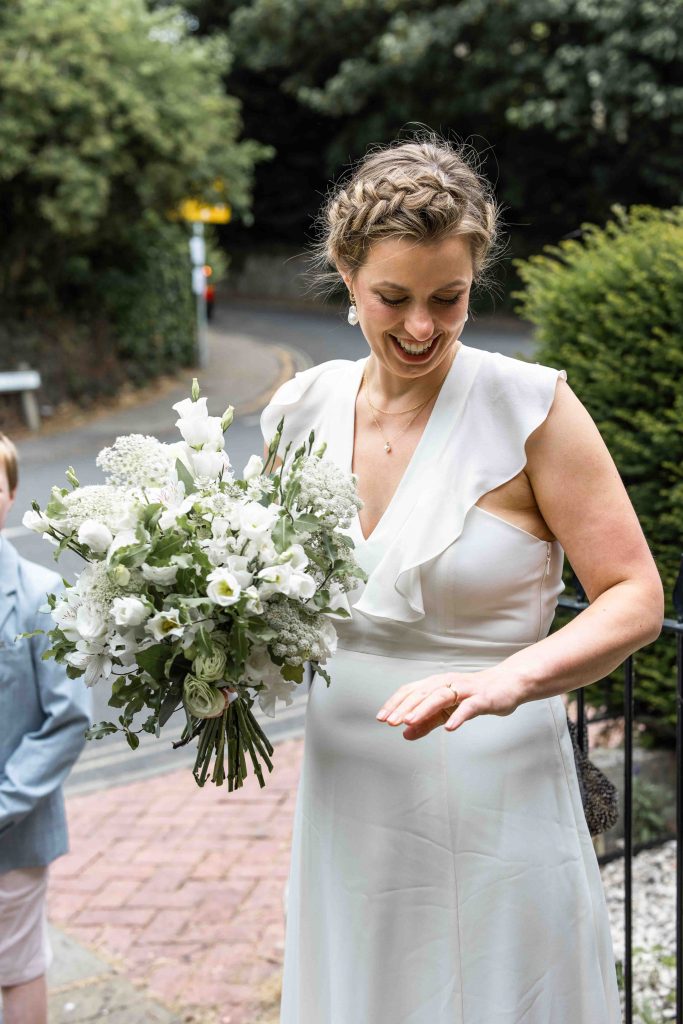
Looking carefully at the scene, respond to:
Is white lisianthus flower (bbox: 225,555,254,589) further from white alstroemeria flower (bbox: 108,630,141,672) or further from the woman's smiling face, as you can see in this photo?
the woman's smiling face

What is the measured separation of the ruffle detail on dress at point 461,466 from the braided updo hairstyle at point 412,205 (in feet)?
0.74

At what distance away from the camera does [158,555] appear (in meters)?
1.91

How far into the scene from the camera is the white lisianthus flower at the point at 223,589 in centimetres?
185

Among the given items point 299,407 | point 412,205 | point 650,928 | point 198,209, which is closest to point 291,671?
point 299,407

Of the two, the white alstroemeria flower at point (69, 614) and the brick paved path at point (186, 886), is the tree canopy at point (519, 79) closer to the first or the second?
the brick paved path at point (186, 886)

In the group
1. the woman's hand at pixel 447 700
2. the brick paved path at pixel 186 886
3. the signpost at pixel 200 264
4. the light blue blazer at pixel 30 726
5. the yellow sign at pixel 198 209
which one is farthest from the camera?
the signpost at pixel 200 264

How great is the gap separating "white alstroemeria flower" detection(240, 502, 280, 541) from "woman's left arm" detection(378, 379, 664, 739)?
0.34 m

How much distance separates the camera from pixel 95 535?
1.92 metres

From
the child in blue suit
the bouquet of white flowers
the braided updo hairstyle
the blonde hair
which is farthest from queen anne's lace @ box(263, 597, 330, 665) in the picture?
the blonde hair

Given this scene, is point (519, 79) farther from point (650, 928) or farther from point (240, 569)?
point (240, 569)

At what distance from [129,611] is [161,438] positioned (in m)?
15.0

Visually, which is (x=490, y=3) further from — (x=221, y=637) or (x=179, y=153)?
(x=221, y=637)

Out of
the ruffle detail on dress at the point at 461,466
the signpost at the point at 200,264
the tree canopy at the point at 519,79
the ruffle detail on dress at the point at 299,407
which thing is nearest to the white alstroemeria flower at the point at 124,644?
the ruffle detail on dress at the point at 461,466

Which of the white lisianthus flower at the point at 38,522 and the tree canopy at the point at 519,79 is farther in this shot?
the tree canopy at the point at 519,79
